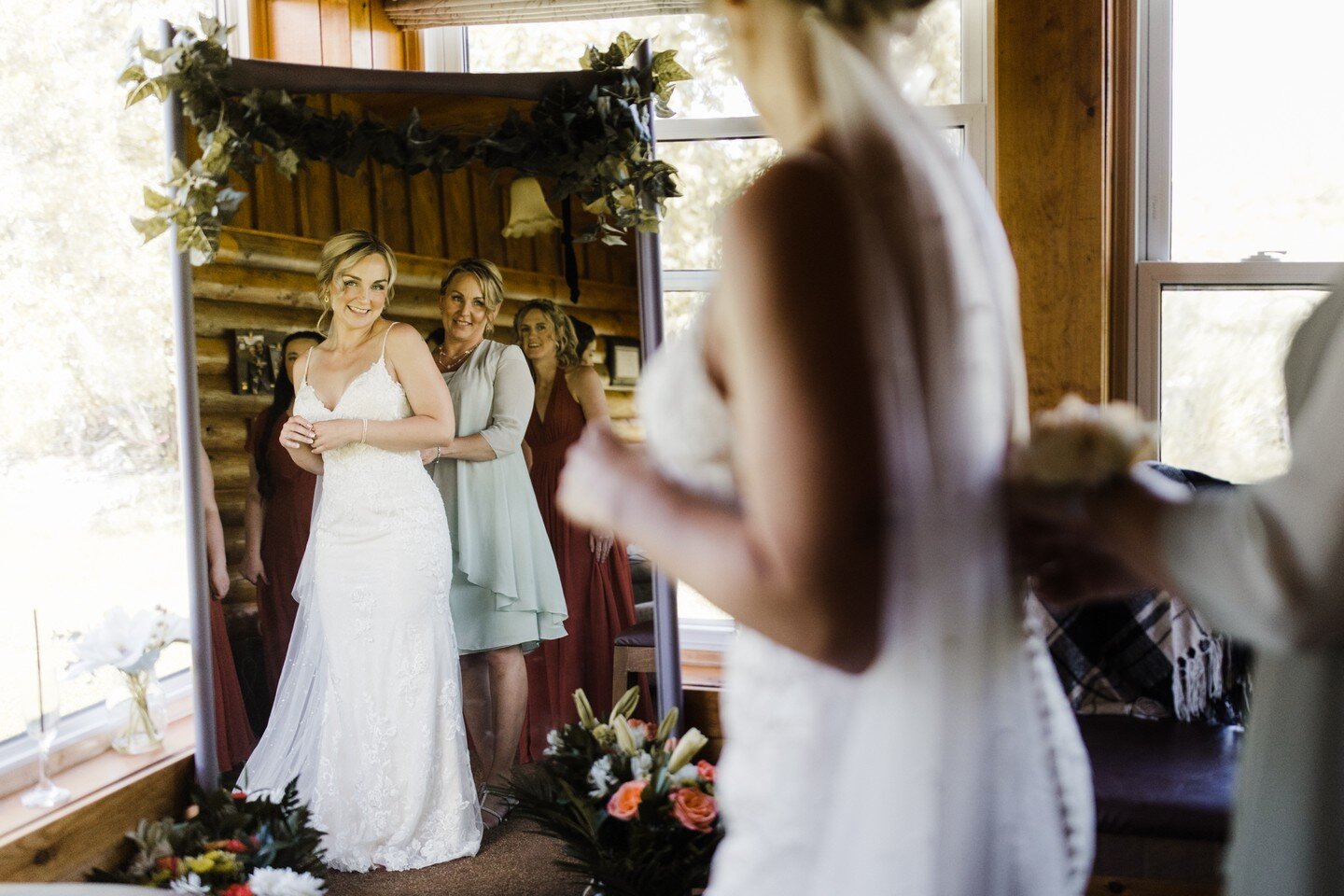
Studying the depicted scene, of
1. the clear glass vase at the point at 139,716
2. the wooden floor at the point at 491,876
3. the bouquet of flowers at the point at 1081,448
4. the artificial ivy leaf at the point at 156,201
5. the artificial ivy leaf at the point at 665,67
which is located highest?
the artificial ivy leaf at the point at 665,67

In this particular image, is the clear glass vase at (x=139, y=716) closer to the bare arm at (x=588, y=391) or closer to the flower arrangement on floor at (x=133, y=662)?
the flower arrangement on floor at (x=133, y=662)

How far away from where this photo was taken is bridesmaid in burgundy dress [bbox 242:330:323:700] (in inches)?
82.9

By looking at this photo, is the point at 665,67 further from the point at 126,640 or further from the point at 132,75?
the point at 126,640

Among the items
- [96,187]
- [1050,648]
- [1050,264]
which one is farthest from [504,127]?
[1050,648]

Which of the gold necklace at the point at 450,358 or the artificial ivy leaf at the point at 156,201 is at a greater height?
the artificial ivy leaf at the point at 156,201

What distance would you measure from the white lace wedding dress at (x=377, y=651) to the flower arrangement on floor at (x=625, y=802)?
0.20 meters

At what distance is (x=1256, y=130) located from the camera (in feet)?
8.08

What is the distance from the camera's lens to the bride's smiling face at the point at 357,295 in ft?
6.84

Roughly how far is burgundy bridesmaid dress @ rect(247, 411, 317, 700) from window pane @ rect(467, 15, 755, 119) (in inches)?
49.6

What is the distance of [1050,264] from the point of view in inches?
95.9

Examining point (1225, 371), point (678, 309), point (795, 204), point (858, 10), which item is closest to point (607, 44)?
point (678, 309)

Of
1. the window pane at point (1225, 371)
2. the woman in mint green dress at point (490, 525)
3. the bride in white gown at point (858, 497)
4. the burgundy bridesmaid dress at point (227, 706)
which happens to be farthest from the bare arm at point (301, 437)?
the window pane at point (1225, 371)

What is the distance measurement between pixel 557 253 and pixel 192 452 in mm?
824

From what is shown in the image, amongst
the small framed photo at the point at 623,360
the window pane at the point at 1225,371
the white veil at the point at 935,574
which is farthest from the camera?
the window pane at the point at 1225,371
